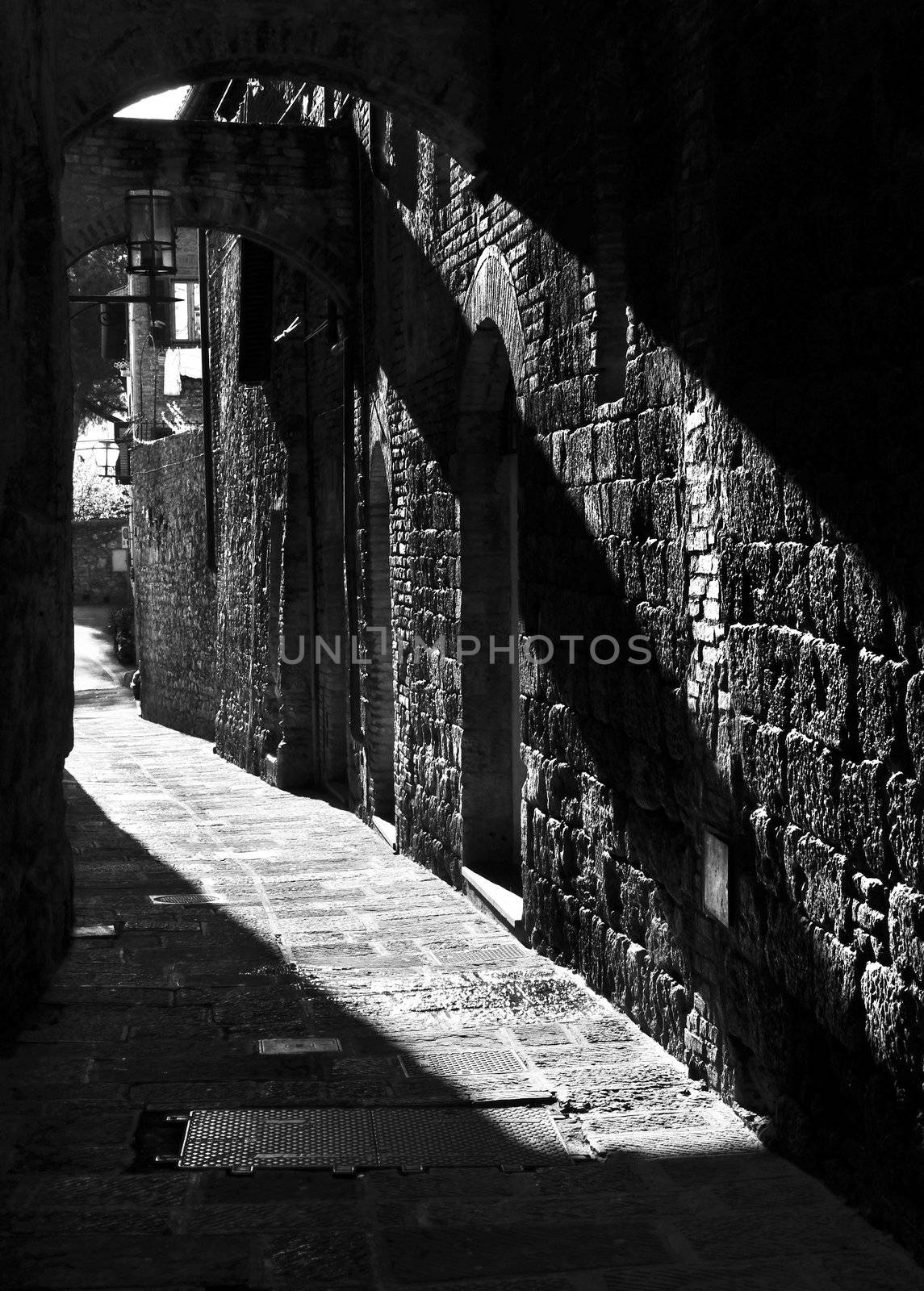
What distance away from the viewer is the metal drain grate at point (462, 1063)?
4.22 m

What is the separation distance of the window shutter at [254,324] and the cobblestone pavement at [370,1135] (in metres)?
6.46

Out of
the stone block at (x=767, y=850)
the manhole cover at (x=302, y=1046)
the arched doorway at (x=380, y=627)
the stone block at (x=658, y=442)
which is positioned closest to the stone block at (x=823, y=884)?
the stone block at (x=767, y=850)

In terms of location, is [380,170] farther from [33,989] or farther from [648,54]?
[33,989]

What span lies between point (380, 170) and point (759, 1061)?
6.27 meters

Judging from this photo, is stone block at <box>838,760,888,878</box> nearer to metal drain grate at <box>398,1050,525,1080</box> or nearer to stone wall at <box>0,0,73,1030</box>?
metal drain grate at <box>398,1050,525,1080</box>

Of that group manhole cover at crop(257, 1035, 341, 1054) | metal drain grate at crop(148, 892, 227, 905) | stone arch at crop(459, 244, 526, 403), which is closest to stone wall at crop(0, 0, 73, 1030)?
manhole cover at crop(257, 1035, 341, 1054)

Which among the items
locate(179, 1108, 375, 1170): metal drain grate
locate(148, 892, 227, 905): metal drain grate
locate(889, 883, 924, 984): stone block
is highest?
locate(889, 883, 924, 984): stone block

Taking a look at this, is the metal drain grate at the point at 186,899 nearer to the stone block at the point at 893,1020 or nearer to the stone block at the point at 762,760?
the stone block at the point at 762,760

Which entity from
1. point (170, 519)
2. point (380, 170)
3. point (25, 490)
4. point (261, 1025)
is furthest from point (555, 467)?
point (170, 519)

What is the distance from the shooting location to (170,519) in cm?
1719

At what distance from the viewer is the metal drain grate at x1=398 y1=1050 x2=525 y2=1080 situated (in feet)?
13.9

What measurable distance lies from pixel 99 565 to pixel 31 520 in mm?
28346

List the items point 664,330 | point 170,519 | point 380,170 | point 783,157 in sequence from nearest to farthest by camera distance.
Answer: point 783,157 → point 664,330 → point 380,170 → point 170,519

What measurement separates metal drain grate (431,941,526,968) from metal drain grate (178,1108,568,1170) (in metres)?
1.74
